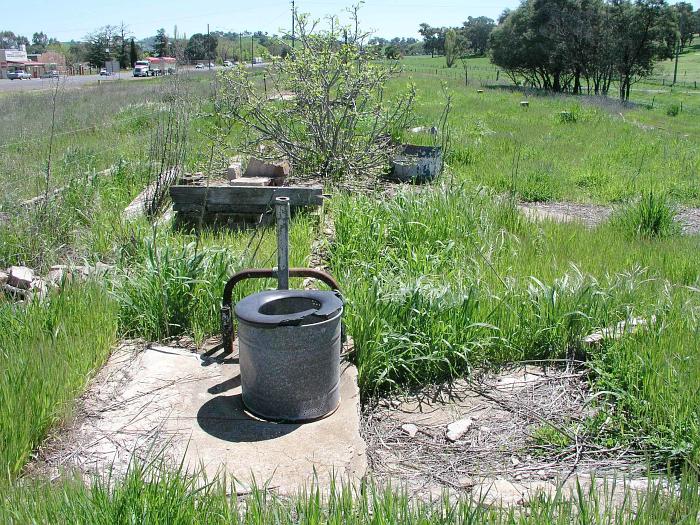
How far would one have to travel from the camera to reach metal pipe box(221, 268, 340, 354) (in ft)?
12.4

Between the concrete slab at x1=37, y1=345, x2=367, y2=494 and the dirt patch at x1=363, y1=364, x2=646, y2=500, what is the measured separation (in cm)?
30

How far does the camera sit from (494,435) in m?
3.68

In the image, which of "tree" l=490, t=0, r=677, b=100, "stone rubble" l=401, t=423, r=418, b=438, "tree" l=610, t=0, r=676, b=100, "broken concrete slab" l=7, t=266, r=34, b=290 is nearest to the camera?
"stone rubble" l=401, t=423, r=418, b=438

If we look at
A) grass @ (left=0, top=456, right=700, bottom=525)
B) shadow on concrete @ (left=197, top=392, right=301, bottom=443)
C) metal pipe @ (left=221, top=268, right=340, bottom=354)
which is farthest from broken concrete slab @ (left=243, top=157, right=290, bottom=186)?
grass @ (left=0, top=456, right=700, bottom=525)

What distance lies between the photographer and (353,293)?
4.65 meters

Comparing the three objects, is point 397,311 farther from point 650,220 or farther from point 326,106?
point 326,106

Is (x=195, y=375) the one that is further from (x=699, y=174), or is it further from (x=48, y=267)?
(x=699, y=174)

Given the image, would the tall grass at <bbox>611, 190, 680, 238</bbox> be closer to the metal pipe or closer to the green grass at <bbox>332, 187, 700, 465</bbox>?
the green grass at <bbox>332, 187, 700, 465</bbox>

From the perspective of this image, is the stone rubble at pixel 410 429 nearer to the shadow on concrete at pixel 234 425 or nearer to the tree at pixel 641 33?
the shadow on concrete at pixel 234 425

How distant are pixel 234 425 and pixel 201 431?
0.54ft

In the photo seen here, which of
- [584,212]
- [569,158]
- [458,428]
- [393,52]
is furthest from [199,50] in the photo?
[458,428]

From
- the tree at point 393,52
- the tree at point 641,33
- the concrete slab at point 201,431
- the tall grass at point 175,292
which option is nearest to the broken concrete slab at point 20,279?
the tall grass at point 175,292

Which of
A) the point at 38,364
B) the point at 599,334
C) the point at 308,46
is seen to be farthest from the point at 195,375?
the point at 308,46

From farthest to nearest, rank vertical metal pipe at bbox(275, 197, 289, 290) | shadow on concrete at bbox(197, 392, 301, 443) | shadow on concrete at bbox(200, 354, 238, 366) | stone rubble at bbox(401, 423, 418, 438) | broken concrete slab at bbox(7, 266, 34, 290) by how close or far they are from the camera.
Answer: broken concrete slab at bbox(7, 266, 34, 290) → shadow on concrete at bbox(200, 354, 238, 366) → stone rubble at bbox(401, 423, 418, 438) → vertical metal pipe at bbox(275, 197, 289, 290) → shadow on concrete at bbox(197, 392, 301, 443)
